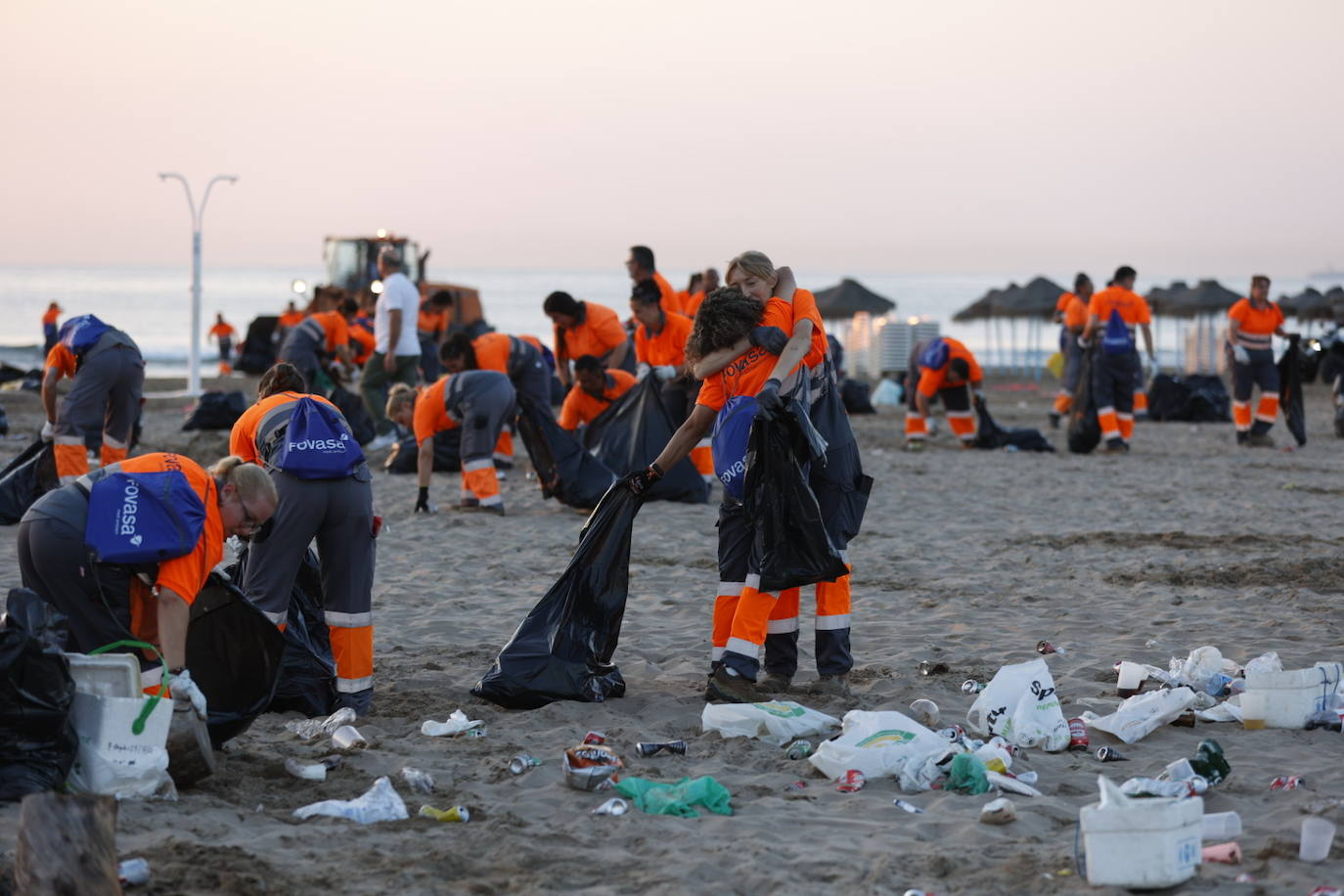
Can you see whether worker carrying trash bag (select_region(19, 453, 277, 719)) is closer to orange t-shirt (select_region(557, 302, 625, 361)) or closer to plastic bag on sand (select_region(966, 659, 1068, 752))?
plastic bag on sand (select_region(966, 659, 1068, 752))

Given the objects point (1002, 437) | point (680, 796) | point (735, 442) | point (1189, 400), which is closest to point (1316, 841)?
point (680, 796)

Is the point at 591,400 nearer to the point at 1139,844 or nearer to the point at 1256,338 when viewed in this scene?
the point at 1256,338

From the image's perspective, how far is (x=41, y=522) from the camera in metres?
4.00

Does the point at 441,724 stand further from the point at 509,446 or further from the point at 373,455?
the point at 373,455

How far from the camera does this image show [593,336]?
11.0 m

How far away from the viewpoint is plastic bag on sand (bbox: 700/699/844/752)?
15.4ft

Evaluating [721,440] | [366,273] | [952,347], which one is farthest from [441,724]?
[366,273]

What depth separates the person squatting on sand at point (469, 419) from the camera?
31.1 ft

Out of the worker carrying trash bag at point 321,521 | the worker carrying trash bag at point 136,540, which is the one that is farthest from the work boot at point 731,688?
the worker carrying trash bag at point 136,540

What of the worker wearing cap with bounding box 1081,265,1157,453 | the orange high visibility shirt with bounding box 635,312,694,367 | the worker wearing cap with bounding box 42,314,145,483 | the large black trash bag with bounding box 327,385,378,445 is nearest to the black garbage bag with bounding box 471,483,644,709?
the worker wearing cap with bounding box 42,314,145,483

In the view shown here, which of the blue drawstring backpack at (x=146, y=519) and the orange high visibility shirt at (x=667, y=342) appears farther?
the orange high visibility shirt at (x=667, y=342)

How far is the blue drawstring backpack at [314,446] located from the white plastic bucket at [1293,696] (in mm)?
3134

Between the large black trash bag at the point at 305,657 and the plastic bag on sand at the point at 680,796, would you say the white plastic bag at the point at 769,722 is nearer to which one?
the plastic bag on sand at the point at 680,796

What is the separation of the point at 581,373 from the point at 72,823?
7.76 m
